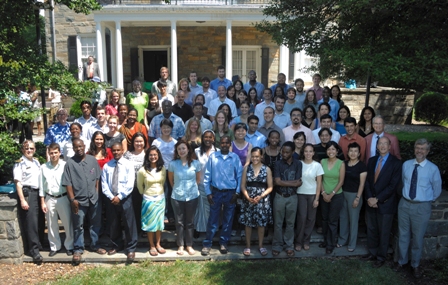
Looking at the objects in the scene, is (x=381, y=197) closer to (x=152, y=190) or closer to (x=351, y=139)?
(x=351, y=139)

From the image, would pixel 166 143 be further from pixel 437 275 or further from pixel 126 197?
pixel 437 275

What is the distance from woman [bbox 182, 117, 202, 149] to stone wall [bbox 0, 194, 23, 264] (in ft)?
8.70

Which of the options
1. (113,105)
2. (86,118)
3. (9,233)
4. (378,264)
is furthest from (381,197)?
(9,233)

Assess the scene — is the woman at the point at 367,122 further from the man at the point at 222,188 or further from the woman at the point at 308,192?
the man at the point at 222,188

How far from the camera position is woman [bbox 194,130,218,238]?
6.19 metres

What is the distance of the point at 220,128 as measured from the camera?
6613mm

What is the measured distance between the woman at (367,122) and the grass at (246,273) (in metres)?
2.08

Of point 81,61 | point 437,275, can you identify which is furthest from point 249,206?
point 81,61

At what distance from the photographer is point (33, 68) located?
6.18 m

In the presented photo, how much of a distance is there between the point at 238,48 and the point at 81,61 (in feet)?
21.7

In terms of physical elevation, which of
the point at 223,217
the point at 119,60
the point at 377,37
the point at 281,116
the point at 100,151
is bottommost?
the point at 223,217

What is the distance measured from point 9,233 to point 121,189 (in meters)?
1.78

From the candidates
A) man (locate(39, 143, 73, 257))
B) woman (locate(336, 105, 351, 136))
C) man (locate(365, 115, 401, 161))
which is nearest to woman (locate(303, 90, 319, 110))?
woman (locate(336, 105, 351, 136))

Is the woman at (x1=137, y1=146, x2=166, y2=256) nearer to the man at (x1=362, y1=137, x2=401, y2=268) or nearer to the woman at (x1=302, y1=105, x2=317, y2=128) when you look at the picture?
the woman at (x1=302, y1=105, x2=317, y2=128)
